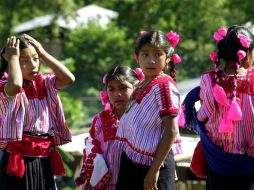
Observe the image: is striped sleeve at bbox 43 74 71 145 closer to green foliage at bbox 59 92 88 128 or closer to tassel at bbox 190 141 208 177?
tassel at bbox 190 141 208 177

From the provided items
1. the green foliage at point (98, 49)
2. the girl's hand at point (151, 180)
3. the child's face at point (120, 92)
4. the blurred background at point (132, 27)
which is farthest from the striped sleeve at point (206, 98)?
the green foliage at point (98, 49)

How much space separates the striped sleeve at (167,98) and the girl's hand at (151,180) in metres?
0.33

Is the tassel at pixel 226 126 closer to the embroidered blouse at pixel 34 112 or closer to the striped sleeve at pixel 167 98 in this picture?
the striped sleeve at pixel 167 98

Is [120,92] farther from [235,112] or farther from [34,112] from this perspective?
[235,112]

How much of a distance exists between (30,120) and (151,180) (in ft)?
3.07

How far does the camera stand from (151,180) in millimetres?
4129

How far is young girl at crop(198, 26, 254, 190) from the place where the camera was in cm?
425

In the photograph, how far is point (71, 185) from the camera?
35.1 feet

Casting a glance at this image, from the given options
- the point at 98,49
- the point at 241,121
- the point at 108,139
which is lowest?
the point at 98,49

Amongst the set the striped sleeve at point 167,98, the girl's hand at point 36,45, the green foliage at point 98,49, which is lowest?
the green foliage at point 98,49

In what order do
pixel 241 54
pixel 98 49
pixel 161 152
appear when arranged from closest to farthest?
pixel 161 152 < pixel 241 54 < pixel 98 49

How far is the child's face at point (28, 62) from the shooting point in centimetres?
464

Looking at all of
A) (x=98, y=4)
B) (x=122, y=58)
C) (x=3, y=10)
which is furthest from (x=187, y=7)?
(x=98, y=4)

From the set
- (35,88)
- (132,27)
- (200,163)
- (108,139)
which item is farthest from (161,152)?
(132,27)
